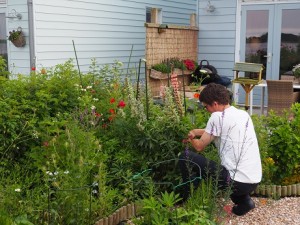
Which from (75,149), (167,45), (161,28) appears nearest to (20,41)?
(161,28)

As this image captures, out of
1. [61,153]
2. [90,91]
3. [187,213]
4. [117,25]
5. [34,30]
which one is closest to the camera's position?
[187,213]

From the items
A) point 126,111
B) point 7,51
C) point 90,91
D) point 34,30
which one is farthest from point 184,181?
point 7,51

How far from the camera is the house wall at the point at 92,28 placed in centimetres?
808

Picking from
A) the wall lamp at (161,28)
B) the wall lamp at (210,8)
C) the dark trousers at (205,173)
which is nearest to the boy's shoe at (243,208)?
the dark trousers at (205,173)

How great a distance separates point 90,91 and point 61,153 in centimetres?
154

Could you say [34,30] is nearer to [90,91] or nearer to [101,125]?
[90,91]

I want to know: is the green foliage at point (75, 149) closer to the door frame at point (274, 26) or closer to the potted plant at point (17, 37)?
the potted plant at point (17, 37)

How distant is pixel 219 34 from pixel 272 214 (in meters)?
7.20

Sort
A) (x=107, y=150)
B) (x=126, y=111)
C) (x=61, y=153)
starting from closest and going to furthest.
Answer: (x=61, y=153)
(x=107, y=150)
(x=126, y=111)

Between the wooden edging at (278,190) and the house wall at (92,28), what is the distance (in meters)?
5.03

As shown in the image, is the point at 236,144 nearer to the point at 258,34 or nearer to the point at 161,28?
the point at 161,28

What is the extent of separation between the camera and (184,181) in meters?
3.79

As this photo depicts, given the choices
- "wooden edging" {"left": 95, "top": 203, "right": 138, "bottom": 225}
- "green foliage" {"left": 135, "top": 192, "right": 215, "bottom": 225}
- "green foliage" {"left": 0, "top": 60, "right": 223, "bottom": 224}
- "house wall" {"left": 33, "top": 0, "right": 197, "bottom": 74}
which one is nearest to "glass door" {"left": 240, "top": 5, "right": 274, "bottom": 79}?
"house wall" {"left": 33, "top": 0, "right": 197, "bottom": 74}

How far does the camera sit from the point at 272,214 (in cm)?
386
